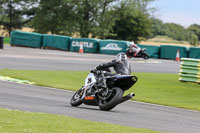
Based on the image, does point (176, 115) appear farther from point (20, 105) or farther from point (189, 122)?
point (20, 105)

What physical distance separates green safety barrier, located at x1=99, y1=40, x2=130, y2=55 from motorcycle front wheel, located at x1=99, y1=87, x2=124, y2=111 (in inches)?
1023

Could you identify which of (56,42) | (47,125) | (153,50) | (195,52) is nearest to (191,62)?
(47,125)

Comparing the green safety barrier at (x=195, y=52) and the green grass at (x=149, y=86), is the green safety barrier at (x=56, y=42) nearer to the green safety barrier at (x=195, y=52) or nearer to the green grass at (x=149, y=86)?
the green safety barrier at (x=195, y=52)

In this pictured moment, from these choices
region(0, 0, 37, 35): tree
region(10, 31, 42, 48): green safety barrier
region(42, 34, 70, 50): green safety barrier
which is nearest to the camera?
region(42, 34, 70, 50): green safety barrier

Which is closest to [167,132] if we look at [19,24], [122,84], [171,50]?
[122,84]

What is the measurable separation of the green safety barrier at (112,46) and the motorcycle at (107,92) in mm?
25454

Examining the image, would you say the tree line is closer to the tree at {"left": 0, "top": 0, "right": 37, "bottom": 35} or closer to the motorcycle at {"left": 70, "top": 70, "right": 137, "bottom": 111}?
the tree at {"left": 0, "top": 0, "right": 37, "bottom": 35}

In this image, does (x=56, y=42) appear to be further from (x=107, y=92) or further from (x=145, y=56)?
(x=107, y=92)

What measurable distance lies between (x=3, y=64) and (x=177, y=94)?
9.04 m

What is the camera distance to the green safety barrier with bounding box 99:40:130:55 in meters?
36.5

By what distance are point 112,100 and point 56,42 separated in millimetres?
28746

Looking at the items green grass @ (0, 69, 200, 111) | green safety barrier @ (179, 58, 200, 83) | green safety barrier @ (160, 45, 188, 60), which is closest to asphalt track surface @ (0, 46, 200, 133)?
green grass @ (0, 69, 200, 111)

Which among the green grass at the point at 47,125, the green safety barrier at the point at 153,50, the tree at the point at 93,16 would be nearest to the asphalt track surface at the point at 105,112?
the green grass at the point at 47,125

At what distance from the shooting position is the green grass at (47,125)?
7.00 meters
